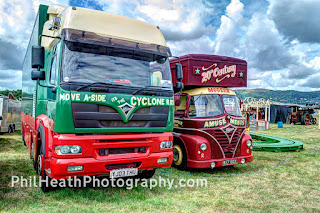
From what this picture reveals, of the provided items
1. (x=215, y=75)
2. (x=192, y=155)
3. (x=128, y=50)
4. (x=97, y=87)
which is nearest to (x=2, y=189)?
(x=97, y=87)

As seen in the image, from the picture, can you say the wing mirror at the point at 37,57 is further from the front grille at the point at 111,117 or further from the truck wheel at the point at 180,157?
the truck wheel at the point at 180,157

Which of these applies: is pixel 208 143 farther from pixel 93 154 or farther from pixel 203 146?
pixel 93 154

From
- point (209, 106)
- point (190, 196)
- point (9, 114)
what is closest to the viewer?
point (190, 196)

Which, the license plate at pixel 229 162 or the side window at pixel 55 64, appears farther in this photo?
the license plate at pixel 229 162

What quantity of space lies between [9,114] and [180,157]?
1566 cm

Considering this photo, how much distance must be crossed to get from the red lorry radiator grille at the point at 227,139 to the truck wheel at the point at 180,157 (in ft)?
3.30

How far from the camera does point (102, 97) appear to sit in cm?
453

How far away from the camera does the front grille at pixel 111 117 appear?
4.41 metres

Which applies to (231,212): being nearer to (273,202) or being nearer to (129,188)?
(273,202)

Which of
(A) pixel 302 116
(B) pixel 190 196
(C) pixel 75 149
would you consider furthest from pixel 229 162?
(A) pixel 302 116

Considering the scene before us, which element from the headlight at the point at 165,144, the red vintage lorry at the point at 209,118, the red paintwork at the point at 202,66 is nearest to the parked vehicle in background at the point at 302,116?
the red paintwork at the point at 202,66

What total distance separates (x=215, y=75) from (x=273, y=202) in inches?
153

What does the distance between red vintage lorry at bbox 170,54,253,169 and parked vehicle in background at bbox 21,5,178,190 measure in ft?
6.10

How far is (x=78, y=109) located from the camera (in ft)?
14.4
